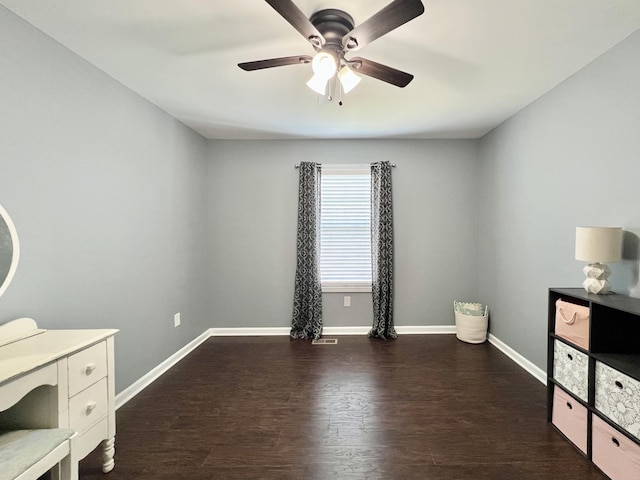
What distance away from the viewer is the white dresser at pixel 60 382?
Answer: 1.26 m

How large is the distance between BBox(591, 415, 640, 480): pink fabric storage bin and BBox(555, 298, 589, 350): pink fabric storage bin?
43 cm

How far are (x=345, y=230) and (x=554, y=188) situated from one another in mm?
2226

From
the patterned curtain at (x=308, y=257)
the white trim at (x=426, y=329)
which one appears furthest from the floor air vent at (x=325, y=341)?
the white trim at (x=426, y=329)

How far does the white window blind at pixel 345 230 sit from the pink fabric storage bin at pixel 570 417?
225 centimetres

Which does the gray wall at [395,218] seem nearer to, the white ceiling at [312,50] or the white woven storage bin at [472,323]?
the white woven storage bin at [472,323]

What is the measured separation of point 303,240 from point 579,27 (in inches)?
118

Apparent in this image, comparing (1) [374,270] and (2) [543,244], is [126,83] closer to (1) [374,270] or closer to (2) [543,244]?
(1) [374,270]

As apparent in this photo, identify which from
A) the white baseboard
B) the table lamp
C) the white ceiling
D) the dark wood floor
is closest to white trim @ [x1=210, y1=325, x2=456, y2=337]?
the white baseboard

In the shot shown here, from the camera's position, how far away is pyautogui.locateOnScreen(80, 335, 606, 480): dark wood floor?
176cm

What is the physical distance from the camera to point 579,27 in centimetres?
178

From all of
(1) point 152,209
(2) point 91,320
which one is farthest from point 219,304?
(2) point 91,320

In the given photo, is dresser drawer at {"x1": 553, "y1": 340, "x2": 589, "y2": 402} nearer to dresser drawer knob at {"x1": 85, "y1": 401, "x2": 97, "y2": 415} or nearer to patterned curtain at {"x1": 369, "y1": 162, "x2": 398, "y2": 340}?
patterned curtain at {"x1": 369, "y1": 162, "x2": 398, "y2": 340}

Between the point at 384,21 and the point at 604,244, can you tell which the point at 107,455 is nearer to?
the point at 384,21

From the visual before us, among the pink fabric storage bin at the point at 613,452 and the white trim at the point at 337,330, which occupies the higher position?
the pink fabric storage bin at the point at 613,452
